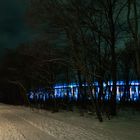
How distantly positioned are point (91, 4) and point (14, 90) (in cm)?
6337

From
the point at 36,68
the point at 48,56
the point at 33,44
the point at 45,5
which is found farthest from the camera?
the point at 36,68

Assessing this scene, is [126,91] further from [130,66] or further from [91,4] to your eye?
[91,4]

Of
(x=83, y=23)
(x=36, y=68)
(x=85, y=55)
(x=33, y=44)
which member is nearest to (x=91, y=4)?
(x=83, y=23)

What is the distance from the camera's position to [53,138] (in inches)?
604

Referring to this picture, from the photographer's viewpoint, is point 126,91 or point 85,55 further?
point 126,91

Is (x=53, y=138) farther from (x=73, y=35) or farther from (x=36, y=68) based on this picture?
(x=36, y=68)

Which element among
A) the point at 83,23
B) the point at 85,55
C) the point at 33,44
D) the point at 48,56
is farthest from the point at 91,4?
the point at 33,44

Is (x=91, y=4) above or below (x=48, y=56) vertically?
above

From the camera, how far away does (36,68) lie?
49.4 m

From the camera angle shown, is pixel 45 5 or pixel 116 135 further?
pixel 45 5

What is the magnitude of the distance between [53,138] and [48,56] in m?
22.2

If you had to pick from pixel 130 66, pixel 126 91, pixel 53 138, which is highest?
pixel 130 66

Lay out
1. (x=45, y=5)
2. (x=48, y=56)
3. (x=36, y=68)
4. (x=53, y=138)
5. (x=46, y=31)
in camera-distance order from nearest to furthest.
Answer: (x=53, y=138) → (x=45, y=5) → (x=46, y=31) → (x=48, y=56) → (x=36, y=68)

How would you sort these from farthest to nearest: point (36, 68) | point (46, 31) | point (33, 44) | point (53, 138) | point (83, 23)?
point (36, 68)
point (33, 44)
point (46, 31)
point (83, 23)
point (53, 138)
